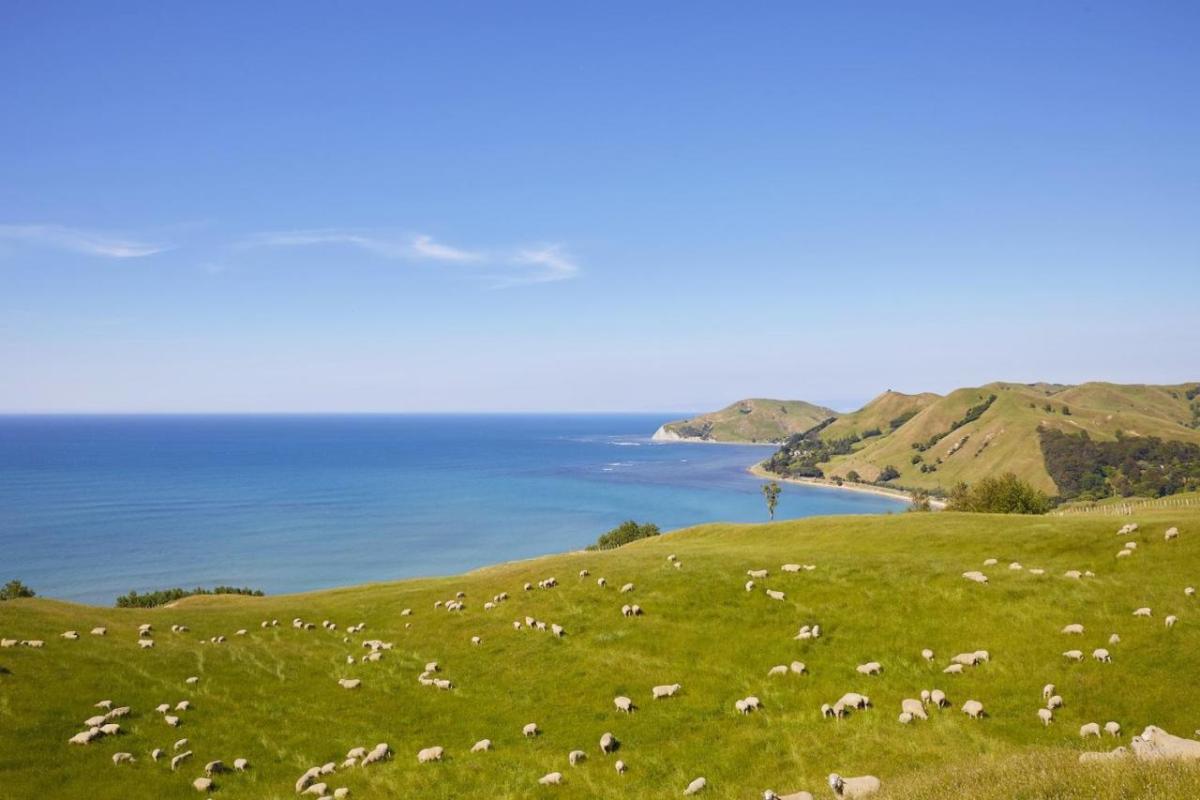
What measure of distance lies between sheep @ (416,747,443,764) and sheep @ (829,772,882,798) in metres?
15.4

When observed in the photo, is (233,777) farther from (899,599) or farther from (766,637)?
(899,599)

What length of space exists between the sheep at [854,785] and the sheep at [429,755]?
15.4 metres

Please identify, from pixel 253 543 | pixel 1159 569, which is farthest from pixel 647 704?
pixel 253 543

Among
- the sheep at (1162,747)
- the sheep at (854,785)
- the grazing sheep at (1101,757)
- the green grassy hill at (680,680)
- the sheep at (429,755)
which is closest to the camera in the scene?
the sheep at (1162,747)

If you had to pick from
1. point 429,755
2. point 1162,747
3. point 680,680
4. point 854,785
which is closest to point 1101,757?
point 1162,747

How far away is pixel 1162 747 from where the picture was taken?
1728 cm

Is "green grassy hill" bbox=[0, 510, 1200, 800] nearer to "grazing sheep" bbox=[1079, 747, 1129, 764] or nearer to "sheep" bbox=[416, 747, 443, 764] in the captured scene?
"sheep" bbox=[416, 747, 443, 764]

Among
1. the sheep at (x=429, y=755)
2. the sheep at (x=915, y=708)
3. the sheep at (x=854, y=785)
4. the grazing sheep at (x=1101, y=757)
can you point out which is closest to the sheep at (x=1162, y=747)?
the grazing sheep at (x=1101, y=757)

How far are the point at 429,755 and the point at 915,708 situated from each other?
2003cm

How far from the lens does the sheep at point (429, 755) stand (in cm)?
2477

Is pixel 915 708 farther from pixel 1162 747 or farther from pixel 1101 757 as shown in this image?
pixel 1101 757

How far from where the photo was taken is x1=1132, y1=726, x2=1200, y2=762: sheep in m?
15.4

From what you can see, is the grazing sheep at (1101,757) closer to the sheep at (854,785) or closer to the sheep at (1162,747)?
the sheep at (1162,747)

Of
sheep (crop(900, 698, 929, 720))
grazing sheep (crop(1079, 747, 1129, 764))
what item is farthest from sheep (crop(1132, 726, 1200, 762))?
sheep (crop(900, 698, 929, 720))
